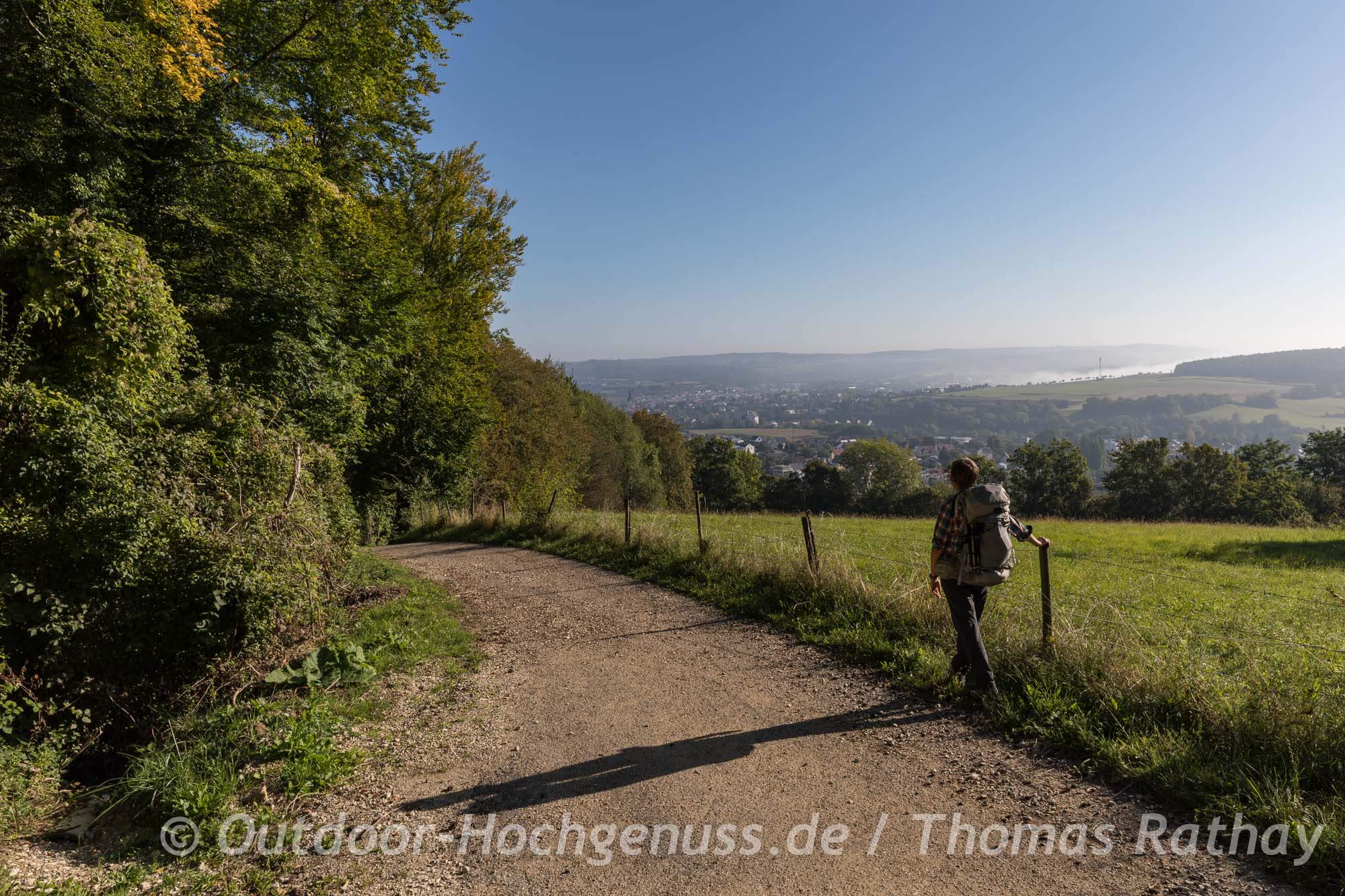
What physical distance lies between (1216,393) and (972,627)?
212 m

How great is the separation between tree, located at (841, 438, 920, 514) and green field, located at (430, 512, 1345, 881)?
146 ft

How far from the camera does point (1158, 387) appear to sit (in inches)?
7185

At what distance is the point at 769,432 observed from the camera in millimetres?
129625

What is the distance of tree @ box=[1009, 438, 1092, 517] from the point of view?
169ft

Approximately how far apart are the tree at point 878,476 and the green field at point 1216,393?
4037 inches

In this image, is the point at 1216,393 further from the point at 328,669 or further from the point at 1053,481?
the point at 328,669

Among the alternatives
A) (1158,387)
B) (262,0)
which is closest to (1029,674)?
(262,0)

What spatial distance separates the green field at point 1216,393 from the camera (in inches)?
4754

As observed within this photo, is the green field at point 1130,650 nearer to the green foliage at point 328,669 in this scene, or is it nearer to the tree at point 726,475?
the green foliage at point 328,669

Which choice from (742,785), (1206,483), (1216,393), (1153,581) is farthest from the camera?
(1216,393)

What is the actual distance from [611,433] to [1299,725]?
5122 cm

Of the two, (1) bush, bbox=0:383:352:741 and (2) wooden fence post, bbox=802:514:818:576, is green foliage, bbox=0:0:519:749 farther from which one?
(2) wooden fence post, bbox=802:514:818:576

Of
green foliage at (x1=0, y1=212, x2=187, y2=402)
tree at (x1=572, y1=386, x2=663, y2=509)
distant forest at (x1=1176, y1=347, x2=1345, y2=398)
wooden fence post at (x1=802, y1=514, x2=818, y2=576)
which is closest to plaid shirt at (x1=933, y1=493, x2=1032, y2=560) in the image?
wooden fence post at (x1=802, y1=514, x2=818, y2=576)

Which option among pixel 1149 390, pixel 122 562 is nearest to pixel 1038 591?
pixel 122 562
